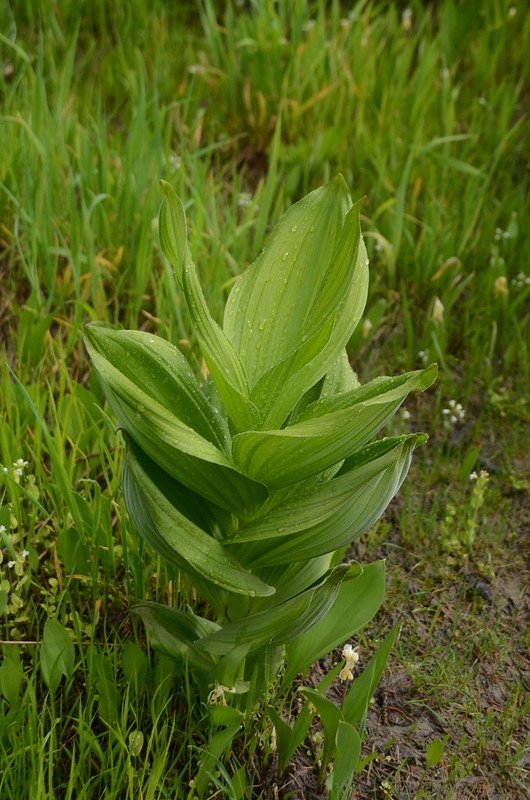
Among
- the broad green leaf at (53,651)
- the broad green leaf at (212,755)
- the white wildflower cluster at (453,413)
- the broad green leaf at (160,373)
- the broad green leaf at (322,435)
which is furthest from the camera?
the white wildflower cluster at (453,413)

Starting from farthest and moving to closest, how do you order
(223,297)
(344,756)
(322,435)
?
(223,297), (344,756), (322,435)

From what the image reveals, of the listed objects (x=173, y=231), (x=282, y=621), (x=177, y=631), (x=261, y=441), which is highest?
(x=173, y=231)

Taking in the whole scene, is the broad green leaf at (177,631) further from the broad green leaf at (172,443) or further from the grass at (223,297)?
the broad green leaf at (172,443)

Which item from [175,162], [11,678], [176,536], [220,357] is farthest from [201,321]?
[175,162]

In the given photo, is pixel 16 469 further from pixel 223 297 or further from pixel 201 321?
pixel 223 297

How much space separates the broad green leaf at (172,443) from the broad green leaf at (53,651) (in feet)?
1.49

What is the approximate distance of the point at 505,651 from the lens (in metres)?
1.96

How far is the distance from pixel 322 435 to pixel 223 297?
4.73 feet

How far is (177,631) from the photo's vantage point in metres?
1.52

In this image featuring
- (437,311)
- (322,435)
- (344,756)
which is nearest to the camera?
(322,435)

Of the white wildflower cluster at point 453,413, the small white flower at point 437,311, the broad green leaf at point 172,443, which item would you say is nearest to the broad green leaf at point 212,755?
the broad green leaf at point 172,443

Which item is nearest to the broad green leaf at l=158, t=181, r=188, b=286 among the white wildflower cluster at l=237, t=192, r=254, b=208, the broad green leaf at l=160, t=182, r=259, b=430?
the broad green leaf at l=160, t=182, r=259, b=430

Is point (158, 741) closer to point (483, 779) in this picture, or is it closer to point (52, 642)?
point (52, 642)

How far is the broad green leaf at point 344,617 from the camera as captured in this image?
1.63 m
